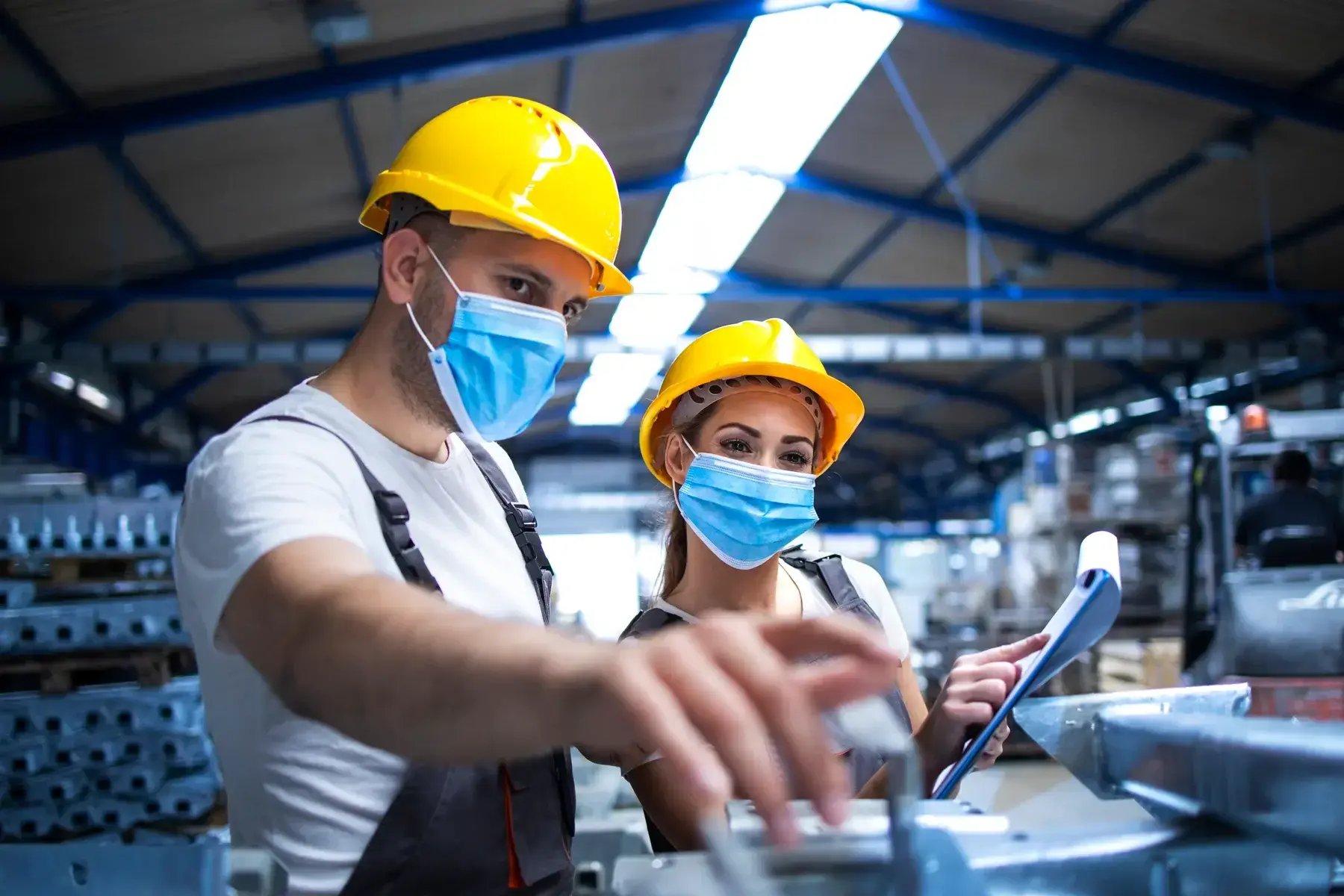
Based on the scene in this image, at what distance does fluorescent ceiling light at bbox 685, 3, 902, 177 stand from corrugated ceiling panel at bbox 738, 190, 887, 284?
116 centimetres

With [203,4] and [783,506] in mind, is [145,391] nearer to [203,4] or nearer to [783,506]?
[203,4]

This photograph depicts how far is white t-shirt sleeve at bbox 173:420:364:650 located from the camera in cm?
111

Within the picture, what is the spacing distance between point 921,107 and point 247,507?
9390 mm

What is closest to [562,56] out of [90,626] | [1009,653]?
[90,626]

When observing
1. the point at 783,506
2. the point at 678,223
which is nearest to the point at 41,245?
the point at 678,223

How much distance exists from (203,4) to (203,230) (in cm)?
374

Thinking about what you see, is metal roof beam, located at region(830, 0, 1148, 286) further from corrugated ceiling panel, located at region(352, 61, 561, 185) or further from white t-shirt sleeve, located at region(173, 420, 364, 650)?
white t-shirt sleeve, located at region(173, 420, 364, 650)

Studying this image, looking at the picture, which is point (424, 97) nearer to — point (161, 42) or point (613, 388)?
point (161, 42)

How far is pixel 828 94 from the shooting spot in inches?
367

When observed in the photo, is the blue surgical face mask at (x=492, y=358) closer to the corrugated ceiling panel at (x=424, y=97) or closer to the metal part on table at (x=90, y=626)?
the metal part on table at (x=90, y=626)

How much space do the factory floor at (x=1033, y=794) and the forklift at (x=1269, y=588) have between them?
1.10 m

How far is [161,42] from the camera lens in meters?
6.71

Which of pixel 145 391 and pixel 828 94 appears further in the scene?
pixel 145 391

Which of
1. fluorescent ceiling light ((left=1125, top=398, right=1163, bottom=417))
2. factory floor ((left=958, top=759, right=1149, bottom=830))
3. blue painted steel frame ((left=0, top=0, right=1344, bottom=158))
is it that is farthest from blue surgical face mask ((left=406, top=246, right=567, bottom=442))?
fluorescent ceiling light ((left=1125, top=398, right=1163, bottom=417))
